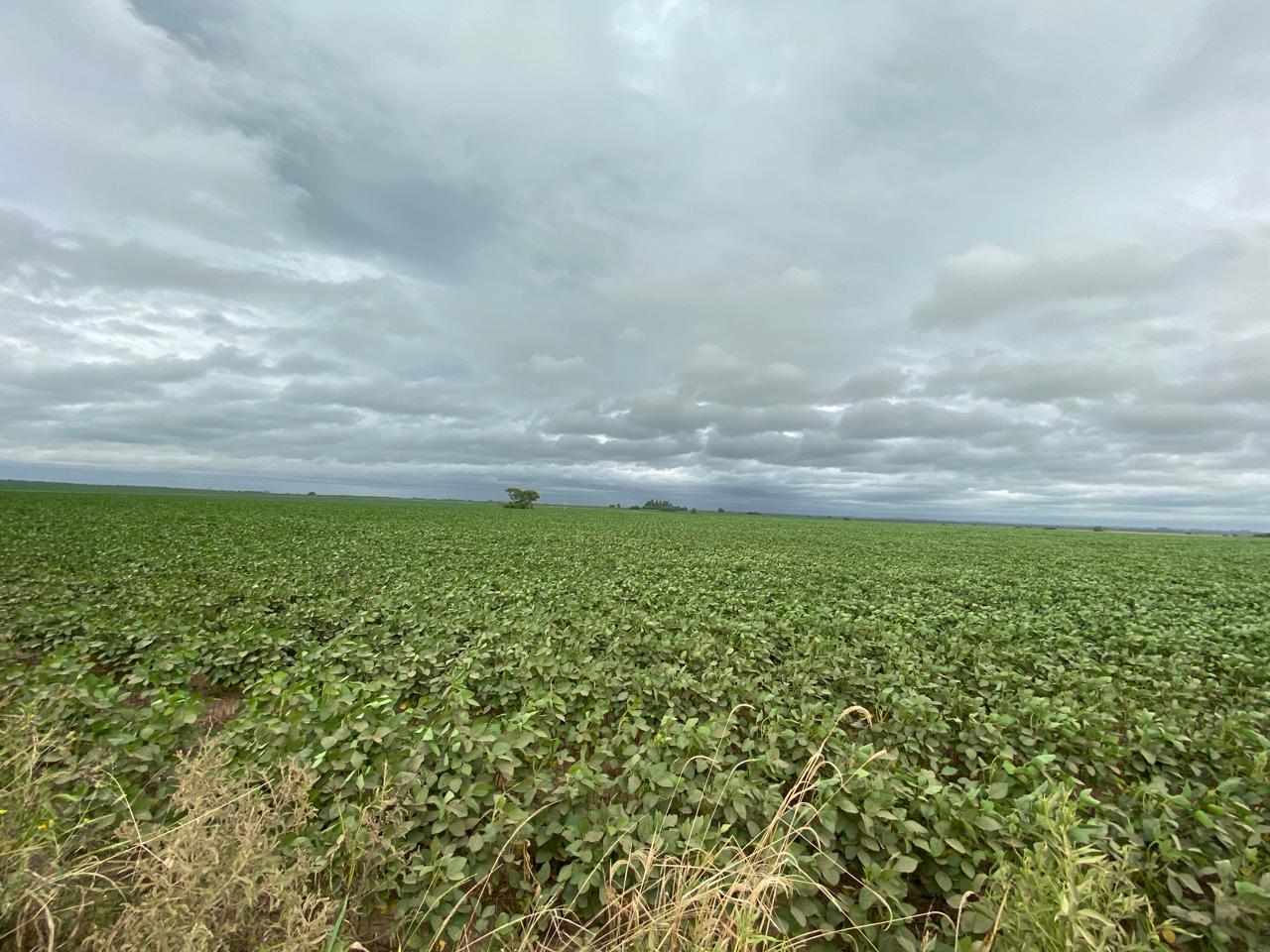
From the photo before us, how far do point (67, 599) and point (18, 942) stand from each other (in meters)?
12.3

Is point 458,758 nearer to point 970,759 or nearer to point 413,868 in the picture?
point 413,868

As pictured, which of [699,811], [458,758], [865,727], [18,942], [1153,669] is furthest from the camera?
[1153,669]

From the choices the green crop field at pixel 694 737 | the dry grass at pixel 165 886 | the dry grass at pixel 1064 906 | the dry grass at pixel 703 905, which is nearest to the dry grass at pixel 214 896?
the dry grass at pixel 165 886

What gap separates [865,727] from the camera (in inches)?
244

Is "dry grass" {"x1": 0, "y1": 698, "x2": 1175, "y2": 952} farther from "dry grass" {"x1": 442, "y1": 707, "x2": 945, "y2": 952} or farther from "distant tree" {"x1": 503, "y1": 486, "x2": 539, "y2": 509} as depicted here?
"distant tree" {"x1": 503, "y1": 486, "x2": 539, "y2": 509}

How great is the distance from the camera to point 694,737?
14.5 feet

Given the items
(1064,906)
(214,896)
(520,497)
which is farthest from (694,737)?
(520,497)

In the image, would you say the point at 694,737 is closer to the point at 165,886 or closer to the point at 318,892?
the point at 318,892

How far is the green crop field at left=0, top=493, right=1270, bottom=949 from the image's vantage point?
3.17 m

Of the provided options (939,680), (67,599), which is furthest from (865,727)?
(67,599)

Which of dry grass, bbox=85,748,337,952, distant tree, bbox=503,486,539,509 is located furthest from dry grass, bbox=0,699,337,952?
distant tree, bbox=503,486,539,509

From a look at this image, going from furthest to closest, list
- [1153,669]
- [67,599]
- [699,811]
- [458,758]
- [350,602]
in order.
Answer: [350,602] → [67,599] → [1153,669] → [458,758] → [699,811]

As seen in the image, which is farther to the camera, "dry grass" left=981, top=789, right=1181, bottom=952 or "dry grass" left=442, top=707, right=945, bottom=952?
"dry grass" left=442, top=707, right=945, bottom=952

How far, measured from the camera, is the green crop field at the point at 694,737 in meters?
3.17
